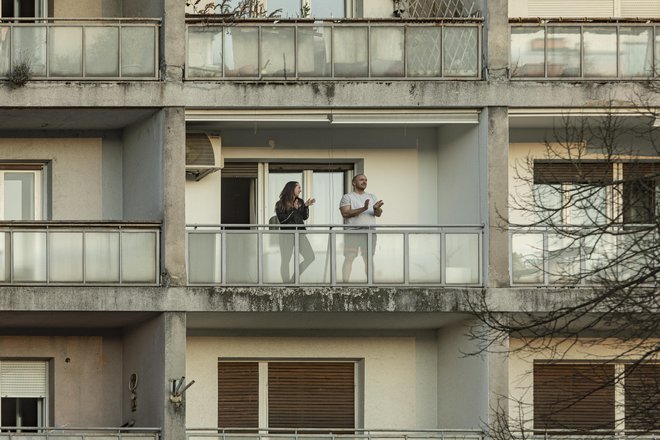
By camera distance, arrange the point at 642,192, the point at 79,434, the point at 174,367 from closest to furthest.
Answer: the point at 642,192
the point at 79,434
the point at 174,367

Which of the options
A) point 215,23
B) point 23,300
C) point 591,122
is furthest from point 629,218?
point 23,300

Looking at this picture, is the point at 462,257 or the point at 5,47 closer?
the point at 462,257

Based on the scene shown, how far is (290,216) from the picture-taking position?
36031 mm

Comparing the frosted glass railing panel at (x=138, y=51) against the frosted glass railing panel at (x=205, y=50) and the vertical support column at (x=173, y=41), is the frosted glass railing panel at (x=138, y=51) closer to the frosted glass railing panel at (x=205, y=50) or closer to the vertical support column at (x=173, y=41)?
the vertical support column at (x=173, y=41)

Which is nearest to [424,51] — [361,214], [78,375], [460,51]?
[460,51]

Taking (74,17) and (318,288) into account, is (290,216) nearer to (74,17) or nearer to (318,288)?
(318,288)

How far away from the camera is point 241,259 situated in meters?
35.4

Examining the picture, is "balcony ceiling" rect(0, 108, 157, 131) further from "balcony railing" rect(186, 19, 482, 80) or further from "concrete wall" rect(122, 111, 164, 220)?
"balcony railing" rect(186, 19, 482, 80)

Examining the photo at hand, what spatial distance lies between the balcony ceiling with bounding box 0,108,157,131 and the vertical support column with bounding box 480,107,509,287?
200 inches

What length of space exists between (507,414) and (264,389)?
4.61 meters

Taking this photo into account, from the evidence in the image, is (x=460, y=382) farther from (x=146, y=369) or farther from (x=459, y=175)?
(x=146, y=369)

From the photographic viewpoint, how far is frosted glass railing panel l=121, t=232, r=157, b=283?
3519 centimetres

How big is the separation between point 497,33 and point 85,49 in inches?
244

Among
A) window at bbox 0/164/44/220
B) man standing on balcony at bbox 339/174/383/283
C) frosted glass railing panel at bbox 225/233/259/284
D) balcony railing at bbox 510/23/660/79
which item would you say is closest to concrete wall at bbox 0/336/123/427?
window at bbox 0/164/44/220
